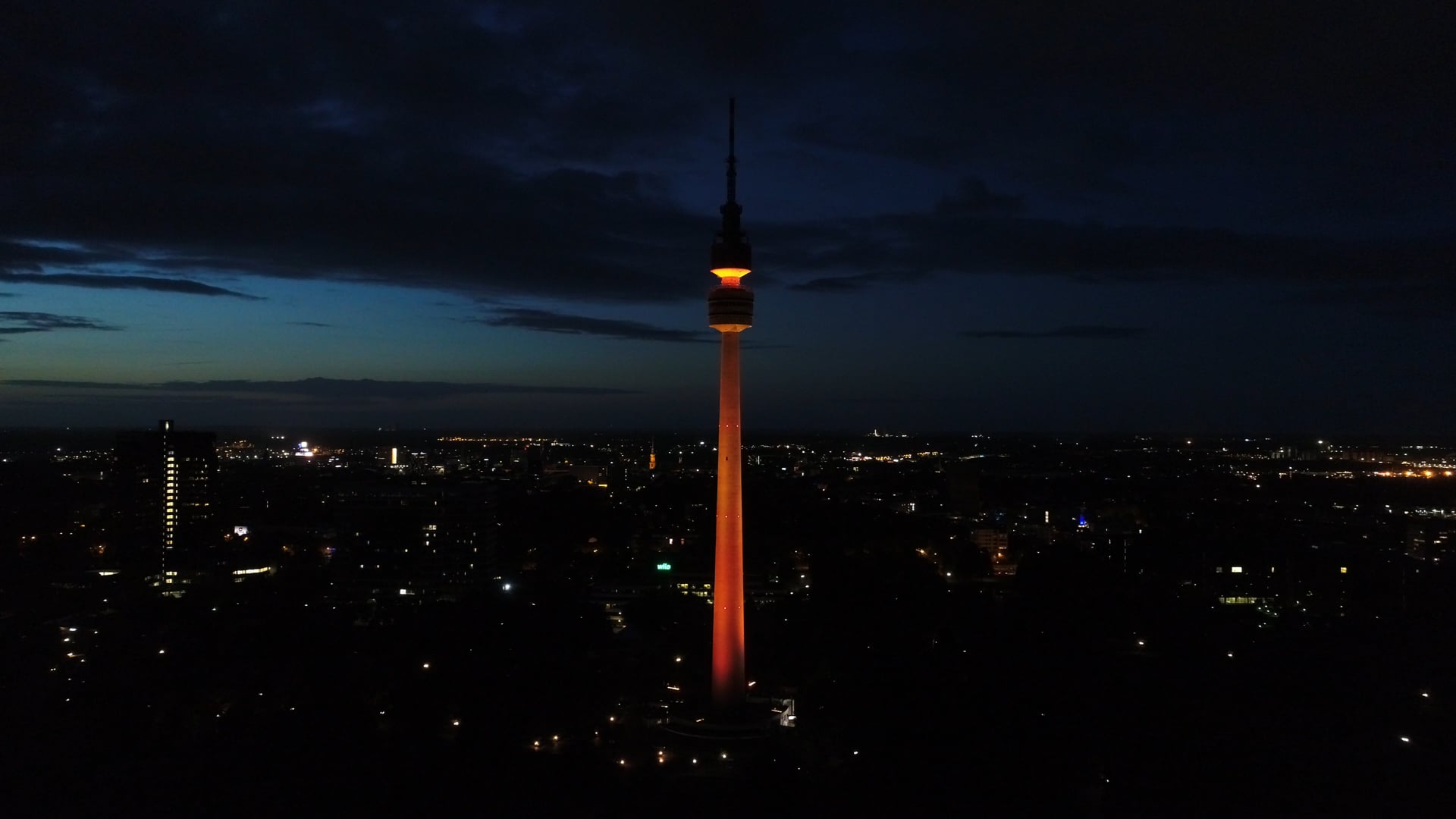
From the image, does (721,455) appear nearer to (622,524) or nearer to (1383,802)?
(1383,802)

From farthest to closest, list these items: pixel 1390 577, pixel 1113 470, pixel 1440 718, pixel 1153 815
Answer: pixel 1113 470 < pixel 1390 577 < pixel 1440 718 < pixel 1153 815

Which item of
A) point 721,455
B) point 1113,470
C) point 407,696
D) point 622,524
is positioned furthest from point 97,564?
point 1113,470

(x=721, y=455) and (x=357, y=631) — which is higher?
(x=721, y=455)

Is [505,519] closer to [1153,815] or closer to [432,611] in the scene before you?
[432,611]

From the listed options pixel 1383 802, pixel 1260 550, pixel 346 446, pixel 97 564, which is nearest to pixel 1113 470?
pixel 1260 550

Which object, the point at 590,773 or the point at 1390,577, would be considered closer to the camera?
the point at 590,773

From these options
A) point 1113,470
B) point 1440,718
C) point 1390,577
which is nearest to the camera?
point 1440,718
